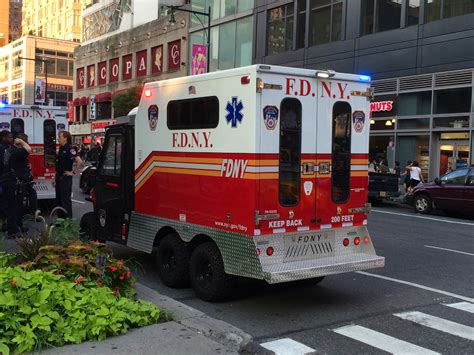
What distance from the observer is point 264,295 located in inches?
265

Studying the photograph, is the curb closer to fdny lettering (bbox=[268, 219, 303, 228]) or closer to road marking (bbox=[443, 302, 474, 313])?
Result: fdny lettering (bbox=[268, 219, 303, 228])

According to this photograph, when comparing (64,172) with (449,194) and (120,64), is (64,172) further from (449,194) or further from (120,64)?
(120,64)

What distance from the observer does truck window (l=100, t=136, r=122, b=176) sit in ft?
26.0

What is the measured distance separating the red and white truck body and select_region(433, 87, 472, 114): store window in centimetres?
1660

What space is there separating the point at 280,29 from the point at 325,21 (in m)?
3.63

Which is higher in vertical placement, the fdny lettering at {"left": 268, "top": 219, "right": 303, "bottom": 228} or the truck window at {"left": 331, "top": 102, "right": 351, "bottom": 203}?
the truck window at {"left": 331, "top": 102, "right": 351, "bottom": 203}

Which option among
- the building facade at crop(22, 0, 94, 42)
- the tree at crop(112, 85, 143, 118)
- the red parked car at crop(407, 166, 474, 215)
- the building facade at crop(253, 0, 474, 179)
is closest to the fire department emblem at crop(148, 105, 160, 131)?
the red parked car at crop(407, 166, 474, 215)

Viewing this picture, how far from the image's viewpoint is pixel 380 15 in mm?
24719

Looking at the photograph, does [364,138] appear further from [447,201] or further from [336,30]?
[336,30]

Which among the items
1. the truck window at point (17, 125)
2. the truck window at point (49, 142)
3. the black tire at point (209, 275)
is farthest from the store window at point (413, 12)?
the black tire at point (209, 275)

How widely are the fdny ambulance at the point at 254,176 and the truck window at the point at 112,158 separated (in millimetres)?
596

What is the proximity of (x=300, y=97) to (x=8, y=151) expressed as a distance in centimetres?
650

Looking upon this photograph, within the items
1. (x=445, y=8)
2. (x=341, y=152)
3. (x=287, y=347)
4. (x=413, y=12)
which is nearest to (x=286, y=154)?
(x=341, y=152)

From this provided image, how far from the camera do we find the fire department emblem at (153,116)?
7.20m
